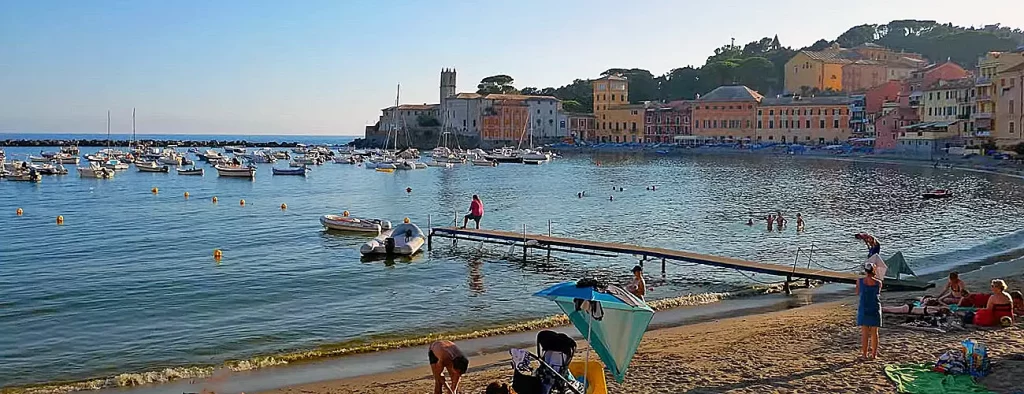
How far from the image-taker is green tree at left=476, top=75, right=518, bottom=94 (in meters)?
172

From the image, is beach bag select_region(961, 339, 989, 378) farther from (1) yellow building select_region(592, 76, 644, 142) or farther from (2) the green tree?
(2) the green tree

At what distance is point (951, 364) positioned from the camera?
11328 millimetres

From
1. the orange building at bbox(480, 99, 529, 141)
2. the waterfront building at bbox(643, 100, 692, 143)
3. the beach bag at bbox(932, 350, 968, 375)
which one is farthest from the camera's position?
the orange building at bbox(480, 99, 529, 141)

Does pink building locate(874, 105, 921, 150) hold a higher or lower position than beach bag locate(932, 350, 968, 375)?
higher

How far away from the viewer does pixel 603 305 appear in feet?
31.3

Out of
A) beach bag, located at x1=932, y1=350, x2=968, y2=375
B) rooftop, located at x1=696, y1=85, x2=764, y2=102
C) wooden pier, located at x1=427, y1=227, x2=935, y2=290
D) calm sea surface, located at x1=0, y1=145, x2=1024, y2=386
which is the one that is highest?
rooftop, located at x1=696, y1=85, x2=764, y2=102

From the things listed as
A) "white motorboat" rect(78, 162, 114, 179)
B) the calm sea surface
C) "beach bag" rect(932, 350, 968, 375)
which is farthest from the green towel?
"white motorboat" rect(78, 162, 114, 179)

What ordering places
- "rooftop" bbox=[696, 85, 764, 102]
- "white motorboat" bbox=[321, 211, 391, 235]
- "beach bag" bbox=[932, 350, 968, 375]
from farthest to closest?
"rooftop" bbox=[696, 85, 764, 102]
"white motorboat" bbox=[321, 211, 391, 235]
"beach bag" bbox=[932, 350, 968, 375]

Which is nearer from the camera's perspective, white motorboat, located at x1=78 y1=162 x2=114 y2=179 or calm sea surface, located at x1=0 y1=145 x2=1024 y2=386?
calm sea surface, located at x1=0 y1=145 x2=1024 y2=386

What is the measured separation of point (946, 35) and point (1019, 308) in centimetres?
16571

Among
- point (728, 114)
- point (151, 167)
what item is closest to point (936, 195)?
point (151, 167)

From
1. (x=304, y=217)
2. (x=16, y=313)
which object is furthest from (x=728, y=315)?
(x=304, y=217)

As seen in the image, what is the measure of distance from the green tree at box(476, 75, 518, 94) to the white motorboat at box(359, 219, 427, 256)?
144 meters

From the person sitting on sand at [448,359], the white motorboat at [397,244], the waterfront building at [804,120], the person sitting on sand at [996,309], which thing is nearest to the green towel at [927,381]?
the person sitting on sand at [996,309]
